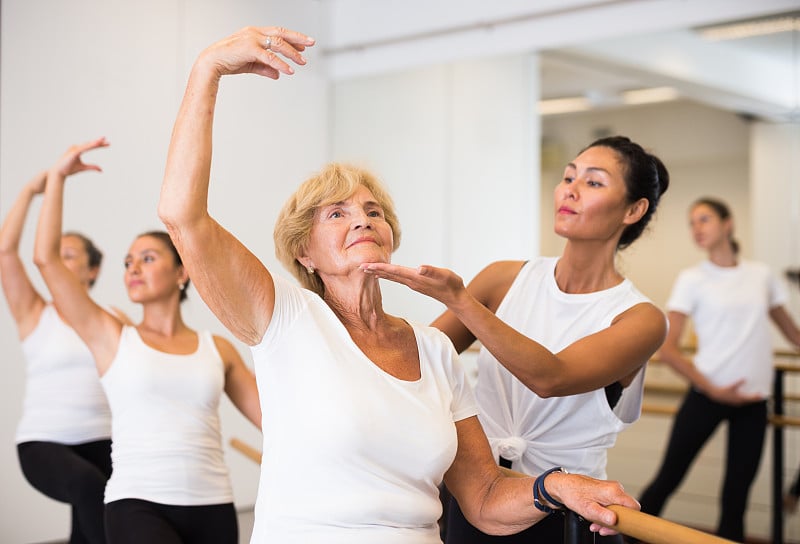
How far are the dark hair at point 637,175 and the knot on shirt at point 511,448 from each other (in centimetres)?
59

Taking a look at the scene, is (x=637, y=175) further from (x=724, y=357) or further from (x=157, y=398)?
(x=724, y=357)

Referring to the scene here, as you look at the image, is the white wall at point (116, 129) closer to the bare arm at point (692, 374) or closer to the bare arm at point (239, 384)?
the bare arm at point (239, 384)

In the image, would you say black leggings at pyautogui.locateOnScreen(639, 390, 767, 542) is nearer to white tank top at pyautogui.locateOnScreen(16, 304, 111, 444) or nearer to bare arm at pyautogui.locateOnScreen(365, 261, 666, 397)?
bare arm at pyautogui.locateOnScreen(365, 261, 666, 397)

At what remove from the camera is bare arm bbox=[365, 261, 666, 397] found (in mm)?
1714

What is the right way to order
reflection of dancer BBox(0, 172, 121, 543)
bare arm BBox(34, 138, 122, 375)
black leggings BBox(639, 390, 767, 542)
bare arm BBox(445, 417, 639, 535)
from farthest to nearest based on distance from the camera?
black leggings BBox(639, 390, 767, 542), reflection of dancer BBox(0, 172, 121, 543), bare arm BBox(34, 138, 122, 375), bare arm BBox(445, 417, 639, 535)

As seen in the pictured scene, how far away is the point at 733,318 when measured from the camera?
183 inches

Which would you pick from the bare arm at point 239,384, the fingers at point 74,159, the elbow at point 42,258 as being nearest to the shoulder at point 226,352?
the bare arm at point 239,384

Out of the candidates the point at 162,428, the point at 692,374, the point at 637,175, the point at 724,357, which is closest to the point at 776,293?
the point at 724,357

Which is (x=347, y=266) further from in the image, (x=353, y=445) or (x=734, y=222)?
(x=734, y=222)

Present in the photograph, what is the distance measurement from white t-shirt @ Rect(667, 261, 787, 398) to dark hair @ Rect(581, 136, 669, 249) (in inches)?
94.7

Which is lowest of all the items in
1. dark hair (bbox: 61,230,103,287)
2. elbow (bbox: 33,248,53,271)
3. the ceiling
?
elbow (bbox: 33,248,53,271)

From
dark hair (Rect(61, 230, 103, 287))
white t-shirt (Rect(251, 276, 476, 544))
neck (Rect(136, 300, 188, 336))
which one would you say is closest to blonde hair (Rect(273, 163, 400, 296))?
white t-shirt (Rect(251, 276, 476, 544))

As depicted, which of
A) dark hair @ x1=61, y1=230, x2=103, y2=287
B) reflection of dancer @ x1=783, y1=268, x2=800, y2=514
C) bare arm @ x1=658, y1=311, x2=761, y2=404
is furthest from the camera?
reflection of dancer @ x1=783, y1=268, x2=800, y2=514

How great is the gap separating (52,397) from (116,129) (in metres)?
2.00
